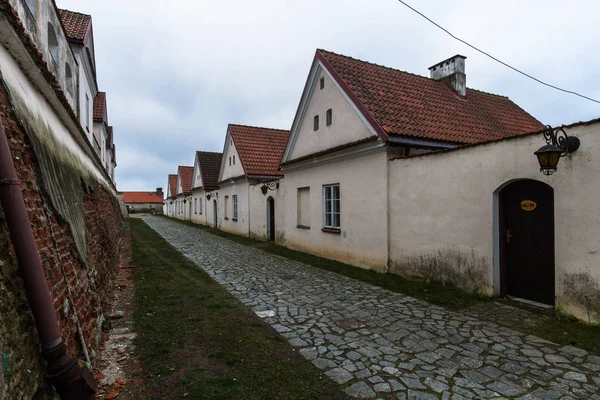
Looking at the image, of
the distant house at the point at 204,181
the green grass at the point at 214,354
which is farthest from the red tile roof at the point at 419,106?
the distant house at the point at 204,181

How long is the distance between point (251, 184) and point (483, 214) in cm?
1253

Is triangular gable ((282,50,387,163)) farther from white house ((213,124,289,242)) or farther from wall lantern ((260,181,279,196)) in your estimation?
white house ((213,124,289,242))

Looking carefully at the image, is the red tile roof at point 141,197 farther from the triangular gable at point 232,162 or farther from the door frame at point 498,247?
the door frame at point 498,247

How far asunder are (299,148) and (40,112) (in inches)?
359

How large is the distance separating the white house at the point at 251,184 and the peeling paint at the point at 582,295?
10188 mm

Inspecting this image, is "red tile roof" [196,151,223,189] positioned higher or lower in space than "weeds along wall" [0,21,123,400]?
higher

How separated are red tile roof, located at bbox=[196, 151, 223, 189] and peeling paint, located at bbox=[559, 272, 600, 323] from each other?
24.3 m

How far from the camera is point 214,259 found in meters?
10.5

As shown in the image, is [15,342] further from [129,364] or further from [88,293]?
[88,293]

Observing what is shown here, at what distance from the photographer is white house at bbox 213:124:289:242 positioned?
15555 millimetres

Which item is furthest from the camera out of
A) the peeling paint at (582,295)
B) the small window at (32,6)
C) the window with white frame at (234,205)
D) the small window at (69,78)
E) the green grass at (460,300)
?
the window with white frame at (234,205)

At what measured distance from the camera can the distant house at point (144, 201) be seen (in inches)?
2891

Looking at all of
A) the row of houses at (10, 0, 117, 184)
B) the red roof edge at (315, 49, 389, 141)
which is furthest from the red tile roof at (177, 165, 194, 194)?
the red roof edge at (315, 49, 389, 141)

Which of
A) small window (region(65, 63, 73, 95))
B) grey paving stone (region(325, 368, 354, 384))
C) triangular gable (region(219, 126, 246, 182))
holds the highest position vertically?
small window (region(65, 63, 73, 95))
